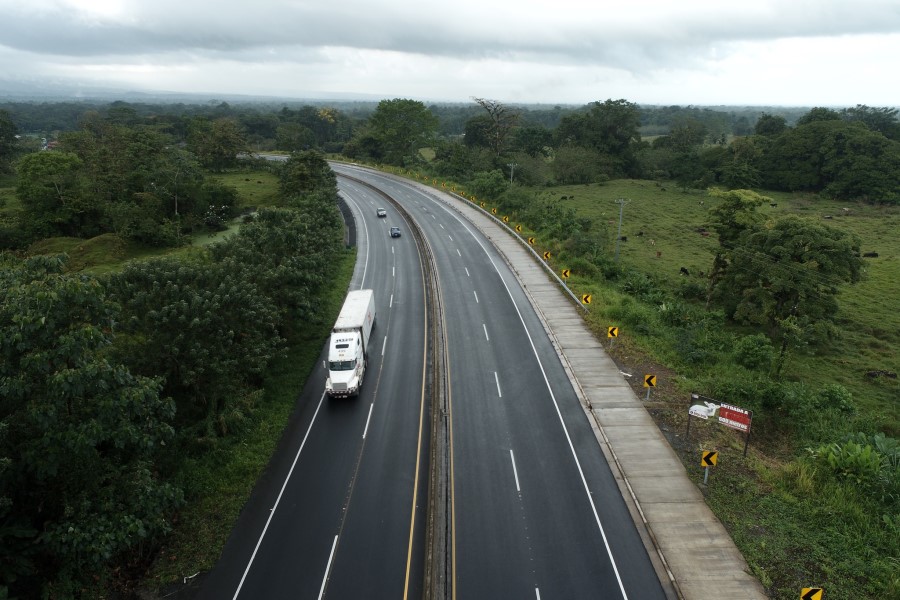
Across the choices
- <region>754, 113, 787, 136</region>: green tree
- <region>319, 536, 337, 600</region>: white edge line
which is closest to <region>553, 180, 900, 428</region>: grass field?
<region>319, 536, 337, 600</region>: white edge line

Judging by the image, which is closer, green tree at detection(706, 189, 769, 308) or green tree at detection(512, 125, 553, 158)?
green tree at detection(706, 189, 769, 308)

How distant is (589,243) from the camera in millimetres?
52281

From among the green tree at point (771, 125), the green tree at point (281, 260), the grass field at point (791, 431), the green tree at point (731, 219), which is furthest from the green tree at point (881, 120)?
the green tree at point (281, 260)

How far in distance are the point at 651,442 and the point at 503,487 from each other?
7.70m

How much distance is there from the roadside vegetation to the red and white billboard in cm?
201

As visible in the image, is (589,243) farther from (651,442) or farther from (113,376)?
(113,376)

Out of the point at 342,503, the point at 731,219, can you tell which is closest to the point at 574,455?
the point at 342,503

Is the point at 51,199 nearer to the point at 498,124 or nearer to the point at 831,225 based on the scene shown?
the point at 498,124

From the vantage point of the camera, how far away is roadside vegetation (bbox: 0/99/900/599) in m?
14.9

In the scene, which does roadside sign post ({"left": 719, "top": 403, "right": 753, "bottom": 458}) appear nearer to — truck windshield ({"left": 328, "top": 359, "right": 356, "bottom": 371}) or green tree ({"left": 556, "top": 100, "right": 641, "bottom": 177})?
truck windshield ({"left": 328, "top": 359, "right": 356, "bottom": 371})

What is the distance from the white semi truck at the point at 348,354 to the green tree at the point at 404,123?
271 ft

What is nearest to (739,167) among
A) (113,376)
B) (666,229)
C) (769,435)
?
(666,229)

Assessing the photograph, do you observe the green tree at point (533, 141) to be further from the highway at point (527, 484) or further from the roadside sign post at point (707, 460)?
the roadside sign post at point (707, 460)

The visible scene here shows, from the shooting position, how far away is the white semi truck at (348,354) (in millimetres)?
27406
